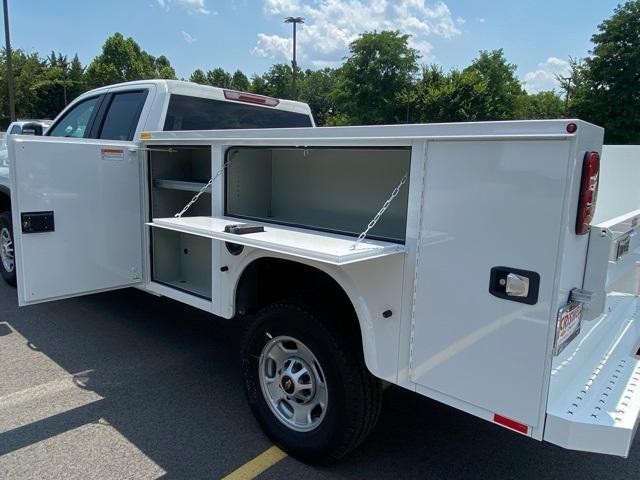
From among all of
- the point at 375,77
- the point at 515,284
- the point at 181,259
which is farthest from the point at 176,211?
the point at 375,77

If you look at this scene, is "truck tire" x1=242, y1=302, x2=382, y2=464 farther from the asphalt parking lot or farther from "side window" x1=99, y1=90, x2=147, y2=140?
"side window" x1=99, y1=90, x2=147, y2=140

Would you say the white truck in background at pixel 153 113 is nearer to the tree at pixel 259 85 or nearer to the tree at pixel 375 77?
the tree at pixel 375 77

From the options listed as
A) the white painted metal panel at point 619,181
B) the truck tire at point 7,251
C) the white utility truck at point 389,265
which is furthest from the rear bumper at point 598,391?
the truck tire at point 7,251

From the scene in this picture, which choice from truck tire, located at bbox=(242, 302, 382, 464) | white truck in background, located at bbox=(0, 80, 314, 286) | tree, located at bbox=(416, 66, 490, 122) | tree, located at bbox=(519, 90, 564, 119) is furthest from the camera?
tree, located at bbox=(519, 90, 564, 119)

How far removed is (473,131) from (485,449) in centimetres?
206

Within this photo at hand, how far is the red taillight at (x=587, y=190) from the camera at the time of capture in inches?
75.0

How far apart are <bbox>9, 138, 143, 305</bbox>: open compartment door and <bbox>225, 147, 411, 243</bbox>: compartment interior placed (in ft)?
3.08

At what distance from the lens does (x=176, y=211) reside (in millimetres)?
4582

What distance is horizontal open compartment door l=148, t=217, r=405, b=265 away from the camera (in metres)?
2.21

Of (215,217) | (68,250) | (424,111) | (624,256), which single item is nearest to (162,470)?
(215,217)

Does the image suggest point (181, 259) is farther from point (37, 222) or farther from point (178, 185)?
point (37, 222)

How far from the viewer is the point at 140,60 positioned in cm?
6256

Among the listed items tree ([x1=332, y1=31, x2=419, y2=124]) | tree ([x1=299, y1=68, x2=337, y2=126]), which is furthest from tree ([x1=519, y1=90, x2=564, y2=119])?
tree ([x1=299, y1=68, x2=337, y2=126])

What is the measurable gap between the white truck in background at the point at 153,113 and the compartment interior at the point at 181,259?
0.96 metres
